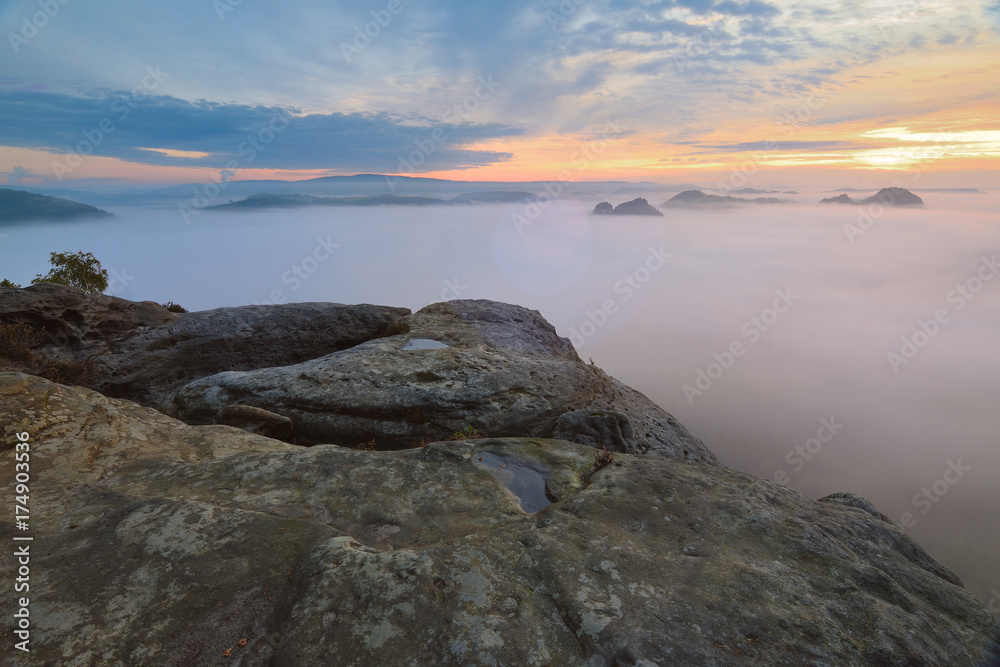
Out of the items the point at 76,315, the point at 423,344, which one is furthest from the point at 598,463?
the point at 76,315

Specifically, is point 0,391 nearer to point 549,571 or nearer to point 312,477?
point 312,477

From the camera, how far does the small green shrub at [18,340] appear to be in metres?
16.6

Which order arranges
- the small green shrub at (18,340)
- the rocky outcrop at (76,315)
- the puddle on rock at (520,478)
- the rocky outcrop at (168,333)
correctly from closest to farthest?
the puddle on rock at (520,478) → the small green shrub at (18,340) → the rocky outcrop at (76,315) → the rocky outcrop at (168,333)

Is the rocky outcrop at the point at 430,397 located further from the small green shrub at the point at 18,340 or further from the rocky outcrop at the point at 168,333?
the small green shrub at the point at 18,340

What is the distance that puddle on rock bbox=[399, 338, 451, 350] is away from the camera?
19391 mm

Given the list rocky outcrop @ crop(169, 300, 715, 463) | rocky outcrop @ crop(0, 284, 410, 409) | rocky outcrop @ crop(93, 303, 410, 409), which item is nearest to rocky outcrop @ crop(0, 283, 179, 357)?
rocky outcrop @ crop(0, 284, 410, 409)

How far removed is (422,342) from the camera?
20.3m

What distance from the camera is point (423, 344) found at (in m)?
20.1

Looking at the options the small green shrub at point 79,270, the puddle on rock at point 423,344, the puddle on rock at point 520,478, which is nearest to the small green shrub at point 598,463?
the puddle on rock at point 520,478

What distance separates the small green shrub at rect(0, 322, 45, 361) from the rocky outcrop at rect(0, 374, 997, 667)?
35.8ft

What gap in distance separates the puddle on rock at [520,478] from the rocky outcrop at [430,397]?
17.1ft

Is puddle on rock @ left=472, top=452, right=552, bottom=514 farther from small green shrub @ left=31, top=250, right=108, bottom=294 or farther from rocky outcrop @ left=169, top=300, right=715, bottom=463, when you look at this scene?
small green shrub @ left=31, top=250, right=108, bottom=294

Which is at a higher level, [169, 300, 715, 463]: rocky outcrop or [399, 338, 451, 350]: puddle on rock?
[399, 338, 451, 350]: puddle on rock

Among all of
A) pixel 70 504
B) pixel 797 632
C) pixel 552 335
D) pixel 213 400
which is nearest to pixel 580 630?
pixel 797 632
